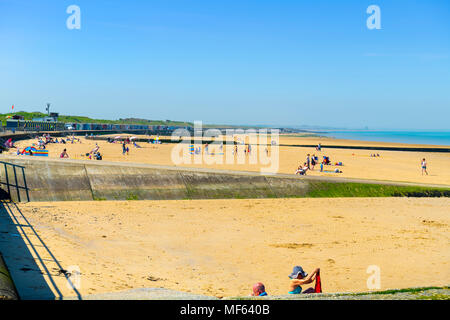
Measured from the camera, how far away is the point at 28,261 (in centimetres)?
910

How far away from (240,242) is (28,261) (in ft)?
19.0

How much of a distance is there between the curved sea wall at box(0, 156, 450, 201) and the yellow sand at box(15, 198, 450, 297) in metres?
0.77

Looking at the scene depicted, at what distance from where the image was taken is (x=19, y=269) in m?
8.41

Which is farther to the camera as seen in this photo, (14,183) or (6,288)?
(14,183)

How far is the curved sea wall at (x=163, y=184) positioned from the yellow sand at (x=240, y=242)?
0.77 metres

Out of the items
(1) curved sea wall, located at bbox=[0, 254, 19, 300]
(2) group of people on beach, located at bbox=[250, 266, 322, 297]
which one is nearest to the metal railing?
(1) curved sea wall, located at bbox=[0, 254, 19, 300]

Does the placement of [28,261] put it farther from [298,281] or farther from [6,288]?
[298,281]

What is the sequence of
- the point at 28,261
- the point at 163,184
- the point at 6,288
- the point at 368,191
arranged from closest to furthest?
the point at 6,288 → the point at 28,261 → the point at 163,184 → the point at 368,191

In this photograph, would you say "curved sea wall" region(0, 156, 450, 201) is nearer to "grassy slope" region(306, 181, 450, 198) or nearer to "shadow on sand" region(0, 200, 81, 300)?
"grassy slope" region(306, 181, 450, 198)

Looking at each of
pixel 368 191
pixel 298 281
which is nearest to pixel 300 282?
pixel 298 281

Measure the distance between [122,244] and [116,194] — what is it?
6.99m

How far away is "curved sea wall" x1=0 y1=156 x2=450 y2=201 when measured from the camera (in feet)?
58.6
